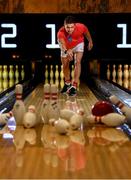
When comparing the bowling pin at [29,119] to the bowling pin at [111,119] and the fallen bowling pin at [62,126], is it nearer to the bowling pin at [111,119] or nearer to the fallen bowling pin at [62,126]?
the fallen bowling pin at [62,126]

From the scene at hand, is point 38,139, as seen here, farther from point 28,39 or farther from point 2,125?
point 28,39

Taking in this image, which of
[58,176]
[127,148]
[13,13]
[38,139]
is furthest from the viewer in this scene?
[13,13]

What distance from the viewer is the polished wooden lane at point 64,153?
194cm

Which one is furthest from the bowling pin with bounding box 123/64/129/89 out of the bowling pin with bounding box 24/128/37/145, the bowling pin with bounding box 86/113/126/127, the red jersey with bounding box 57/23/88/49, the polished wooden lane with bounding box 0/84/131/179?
the bowling pin with bounding box 24/128/37/145

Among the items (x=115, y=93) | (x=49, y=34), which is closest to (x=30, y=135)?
(x=115, y=93)

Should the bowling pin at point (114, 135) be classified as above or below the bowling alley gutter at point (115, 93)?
above

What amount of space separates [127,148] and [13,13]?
222 inches

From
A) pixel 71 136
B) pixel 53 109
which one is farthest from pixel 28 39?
pixel 71 136

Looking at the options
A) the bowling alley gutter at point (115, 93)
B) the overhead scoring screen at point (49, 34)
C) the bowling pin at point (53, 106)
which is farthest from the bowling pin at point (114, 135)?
the overhead scoring screen at point (49, 34)

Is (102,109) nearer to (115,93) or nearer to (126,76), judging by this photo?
(115,93)

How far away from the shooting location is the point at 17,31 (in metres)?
7.84

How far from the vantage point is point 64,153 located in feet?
7.65

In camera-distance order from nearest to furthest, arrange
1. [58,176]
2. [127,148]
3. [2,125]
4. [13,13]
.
Result: [58,176] → [127,148] → [2,125] → [13,13]

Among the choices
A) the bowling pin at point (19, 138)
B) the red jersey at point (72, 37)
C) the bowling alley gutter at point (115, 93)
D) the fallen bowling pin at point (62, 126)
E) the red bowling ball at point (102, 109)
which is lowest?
the bowling alley gutter at point (115, 93)
